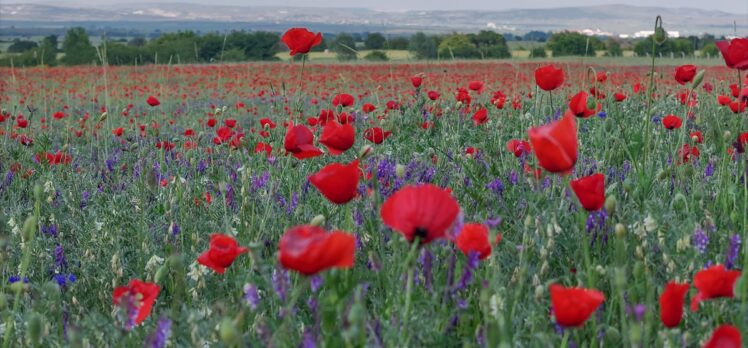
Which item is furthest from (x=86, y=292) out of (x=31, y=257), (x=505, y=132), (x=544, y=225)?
(x=505, y=132)

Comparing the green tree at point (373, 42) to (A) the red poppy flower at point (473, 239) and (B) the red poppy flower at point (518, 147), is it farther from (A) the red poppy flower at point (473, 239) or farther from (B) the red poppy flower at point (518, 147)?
(A) the red poppy flower at point (473, 239)

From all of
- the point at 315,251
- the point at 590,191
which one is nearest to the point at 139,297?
the point at 315,251

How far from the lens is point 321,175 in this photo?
1.71 meters

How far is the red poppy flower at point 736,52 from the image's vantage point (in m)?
2.59

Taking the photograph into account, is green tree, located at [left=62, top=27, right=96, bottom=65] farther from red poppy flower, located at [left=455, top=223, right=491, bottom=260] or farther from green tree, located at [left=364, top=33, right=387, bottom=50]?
red poppy flower, located at [left=455, top=223, right=491, bottom=260]

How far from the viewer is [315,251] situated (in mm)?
1229

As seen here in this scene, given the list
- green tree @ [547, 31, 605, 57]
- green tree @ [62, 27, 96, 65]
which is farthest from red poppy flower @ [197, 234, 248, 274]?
green tree @ [62, 27, 96, 65]

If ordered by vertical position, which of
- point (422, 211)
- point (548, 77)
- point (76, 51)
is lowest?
point (76, 51)

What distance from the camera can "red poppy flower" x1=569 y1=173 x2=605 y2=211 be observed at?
181 centimetres

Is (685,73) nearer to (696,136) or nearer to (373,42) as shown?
(696,136)

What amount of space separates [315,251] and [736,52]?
1.86 m

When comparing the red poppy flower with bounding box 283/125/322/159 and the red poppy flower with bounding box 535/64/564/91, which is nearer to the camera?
the red poppy flower with bounding box 283/125/322/159

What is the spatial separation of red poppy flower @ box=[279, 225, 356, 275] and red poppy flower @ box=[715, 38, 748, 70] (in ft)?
5.80

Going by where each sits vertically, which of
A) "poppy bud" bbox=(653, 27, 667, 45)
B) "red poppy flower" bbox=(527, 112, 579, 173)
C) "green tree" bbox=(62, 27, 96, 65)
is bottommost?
"green tree" bbox=(62, 27, 96, 65)
